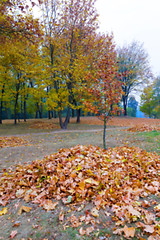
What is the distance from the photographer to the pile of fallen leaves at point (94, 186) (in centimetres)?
218

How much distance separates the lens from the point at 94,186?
2.77 meters

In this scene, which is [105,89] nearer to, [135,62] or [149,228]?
[149,228]

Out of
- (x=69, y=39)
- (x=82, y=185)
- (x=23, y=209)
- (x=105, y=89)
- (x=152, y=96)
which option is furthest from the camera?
(x=152, y=96)

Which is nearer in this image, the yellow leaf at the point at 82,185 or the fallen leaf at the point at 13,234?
the fallen leaf at the point at 13,234

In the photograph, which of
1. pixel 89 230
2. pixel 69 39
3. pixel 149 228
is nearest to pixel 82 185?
pixel 89 230

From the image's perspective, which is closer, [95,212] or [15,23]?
[95,212]

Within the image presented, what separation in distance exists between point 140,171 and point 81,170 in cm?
151

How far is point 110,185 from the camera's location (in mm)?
2949

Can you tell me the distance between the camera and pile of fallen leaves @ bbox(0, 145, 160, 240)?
218 cm

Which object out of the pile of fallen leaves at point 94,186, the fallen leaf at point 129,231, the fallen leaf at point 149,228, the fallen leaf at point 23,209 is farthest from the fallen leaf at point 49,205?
the fallen leaf at point 149,228

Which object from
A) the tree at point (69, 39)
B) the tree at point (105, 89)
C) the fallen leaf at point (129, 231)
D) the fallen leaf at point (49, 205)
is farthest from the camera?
the tree at point (69, 39)

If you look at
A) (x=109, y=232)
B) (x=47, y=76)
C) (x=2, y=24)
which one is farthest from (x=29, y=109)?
(x=109, y=232)

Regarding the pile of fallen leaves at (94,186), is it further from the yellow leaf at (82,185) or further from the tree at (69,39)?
the tree at (69,39)

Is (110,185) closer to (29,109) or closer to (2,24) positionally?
(2,24)
